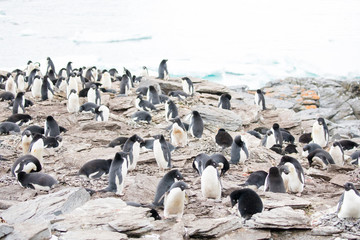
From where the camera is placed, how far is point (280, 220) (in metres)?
4.44

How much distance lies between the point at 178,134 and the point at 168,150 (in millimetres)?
1496

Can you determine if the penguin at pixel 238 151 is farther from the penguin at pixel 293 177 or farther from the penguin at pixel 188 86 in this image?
the penguin at pixel 188 86

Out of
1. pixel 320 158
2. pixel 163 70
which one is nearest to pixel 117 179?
pixel 320 158

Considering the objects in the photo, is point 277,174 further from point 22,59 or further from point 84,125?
point 22,59

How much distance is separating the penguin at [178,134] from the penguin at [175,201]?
3.76 metres

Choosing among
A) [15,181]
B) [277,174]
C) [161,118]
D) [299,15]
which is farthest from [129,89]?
[299,15]

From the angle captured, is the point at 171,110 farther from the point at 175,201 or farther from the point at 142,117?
A: the point at 175,201

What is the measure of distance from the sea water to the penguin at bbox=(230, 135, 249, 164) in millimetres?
15409

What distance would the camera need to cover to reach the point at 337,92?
62.0ft

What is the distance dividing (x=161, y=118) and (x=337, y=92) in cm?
1076

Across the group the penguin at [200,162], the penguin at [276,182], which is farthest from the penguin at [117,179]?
the penguin at [276,182]

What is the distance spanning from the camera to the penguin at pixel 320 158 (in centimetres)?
791

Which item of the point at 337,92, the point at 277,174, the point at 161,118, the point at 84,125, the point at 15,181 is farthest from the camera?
the point at 337,92

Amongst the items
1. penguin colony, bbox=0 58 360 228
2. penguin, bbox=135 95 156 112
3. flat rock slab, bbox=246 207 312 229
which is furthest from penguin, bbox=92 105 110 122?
flat rock slab, bbox=246 207 312 229
